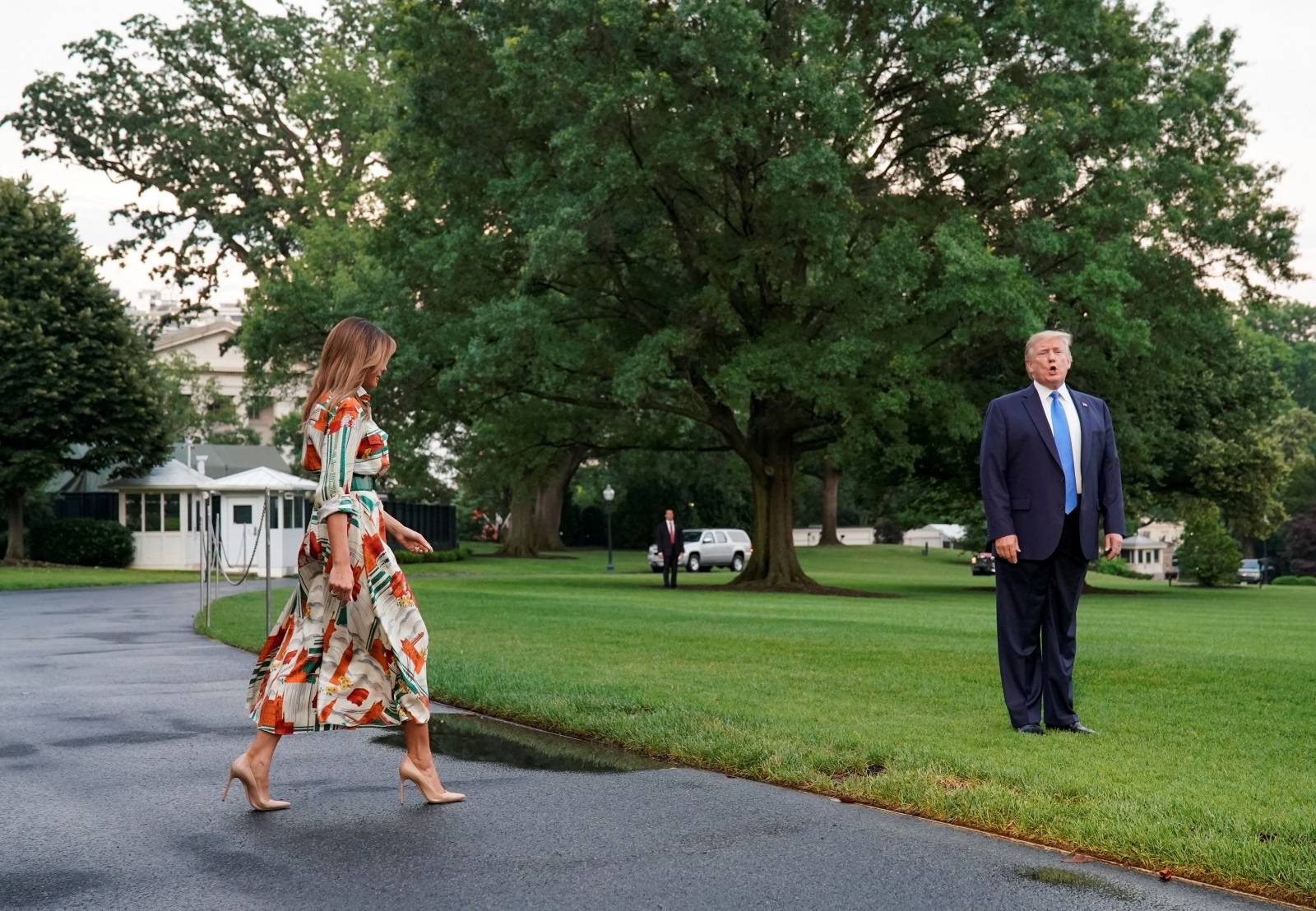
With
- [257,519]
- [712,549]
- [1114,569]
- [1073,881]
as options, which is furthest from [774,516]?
[1114,569]

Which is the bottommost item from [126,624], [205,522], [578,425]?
[126,624]

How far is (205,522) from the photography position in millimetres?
19172

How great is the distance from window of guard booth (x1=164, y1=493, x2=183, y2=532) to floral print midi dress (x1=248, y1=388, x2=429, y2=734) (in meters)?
41.8

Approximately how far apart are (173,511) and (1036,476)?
4155 cm

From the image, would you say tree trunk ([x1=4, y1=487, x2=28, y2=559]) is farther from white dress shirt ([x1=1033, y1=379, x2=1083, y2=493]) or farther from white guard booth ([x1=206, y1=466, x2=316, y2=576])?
white dress shirt ([x1=1033, y1=379, x2=1083, y2=493])

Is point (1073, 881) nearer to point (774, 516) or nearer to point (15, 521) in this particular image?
point (774, 516)

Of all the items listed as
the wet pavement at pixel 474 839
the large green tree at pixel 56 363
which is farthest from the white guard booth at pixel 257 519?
the wet pavement at pixel 474 839

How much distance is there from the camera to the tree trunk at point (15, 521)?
138 ft

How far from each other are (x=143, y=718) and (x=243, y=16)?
4396 centimetres

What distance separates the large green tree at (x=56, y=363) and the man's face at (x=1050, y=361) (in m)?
37.4

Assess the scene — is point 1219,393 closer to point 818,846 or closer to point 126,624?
point 126,624

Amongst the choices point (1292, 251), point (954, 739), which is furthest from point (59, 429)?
point (954, 739)

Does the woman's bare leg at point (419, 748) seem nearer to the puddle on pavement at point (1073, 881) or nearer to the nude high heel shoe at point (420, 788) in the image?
the nude high heel shoe at point (420, 788)

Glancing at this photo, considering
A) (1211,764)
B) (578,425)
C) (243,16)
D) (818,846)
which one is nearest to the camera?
(818,846)
